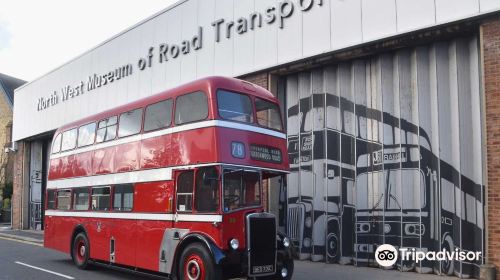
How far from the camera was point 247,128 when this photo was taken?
931cm

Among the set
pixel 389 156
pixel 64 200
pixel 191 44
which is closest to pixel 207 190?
pixel 389 156

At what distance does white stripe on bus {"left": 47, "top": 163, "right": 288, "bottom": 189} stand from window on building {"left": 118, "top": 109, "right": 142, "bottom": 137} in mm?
918

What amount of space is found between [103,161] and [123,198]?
52.6 inches

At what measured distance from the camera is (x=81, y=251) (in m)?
13.0

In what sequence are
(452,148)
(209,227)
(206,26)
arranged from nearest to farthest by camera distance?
(209,227), (452,148), (206,26)

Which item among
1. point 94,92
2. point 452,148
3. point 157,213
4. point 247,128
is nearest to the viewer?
point 247,128

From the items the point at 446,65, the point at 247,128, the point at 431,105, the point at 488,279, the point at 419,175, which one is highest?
the point at 446,65

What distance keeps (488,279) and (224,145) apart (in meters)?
5.44

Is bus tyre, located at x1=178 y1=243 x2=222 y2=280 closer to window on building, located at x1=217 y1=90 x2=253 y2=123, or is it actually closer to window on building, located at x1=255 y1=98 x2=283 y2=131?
window on building, located at x1=217 y1=90 x2=253 y2=123

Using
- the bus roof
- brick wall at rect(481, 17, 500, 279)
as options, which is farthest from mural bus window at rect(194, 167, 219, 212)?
brick wall at rect(481, 17, 500, 279)

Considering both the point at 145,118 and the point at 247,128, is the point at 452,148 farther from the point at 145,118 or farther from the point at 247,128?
the point at 145,118

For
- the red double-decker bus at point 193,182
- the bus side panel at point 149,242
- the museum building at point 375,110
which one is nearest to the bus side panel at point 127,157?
the red double-decker bus at point 193,182

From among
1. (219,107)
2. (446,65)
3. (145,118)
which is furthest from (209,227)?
(446,65)

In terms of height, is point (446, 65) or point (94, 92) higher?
point (94, 92)
